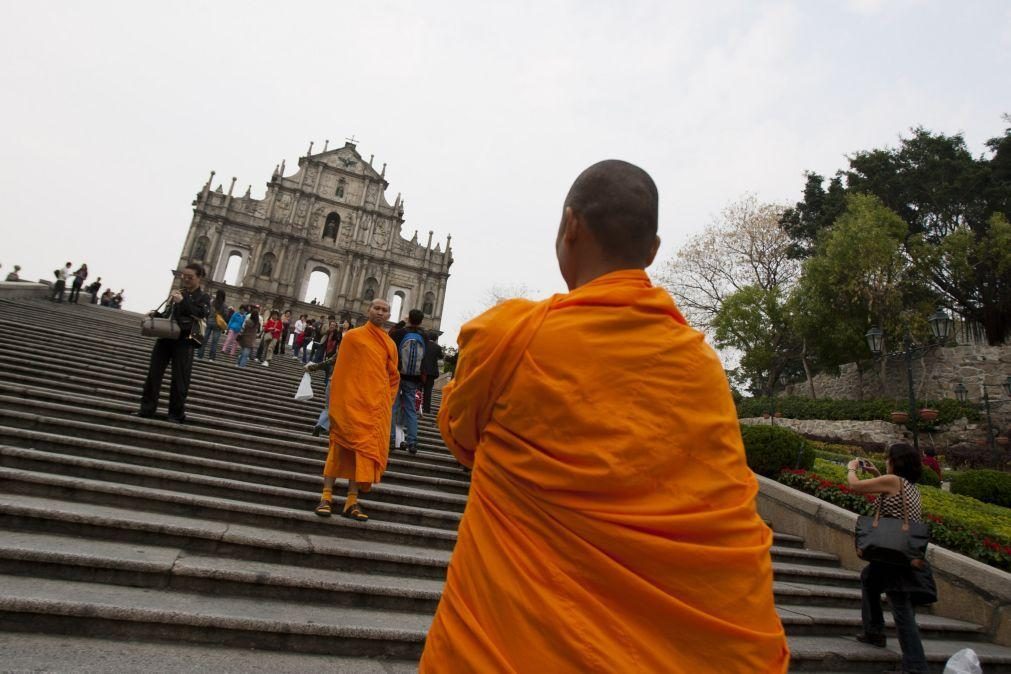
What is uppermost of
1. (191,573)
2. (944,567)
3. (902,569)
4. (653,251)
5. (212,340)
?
(653,251)

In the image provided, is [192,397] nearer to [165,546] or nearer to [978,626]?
[165,546]

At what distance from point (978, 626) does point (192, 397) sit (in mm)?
9789

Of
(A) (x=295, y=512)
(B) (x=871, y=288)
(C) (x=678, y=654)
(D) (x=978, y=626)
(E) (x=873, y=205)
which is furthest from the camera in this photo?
(E) (x=873, y=205)

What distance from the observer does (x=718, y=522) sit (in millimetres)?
1155

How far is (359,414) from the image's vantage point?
4801 millimetres

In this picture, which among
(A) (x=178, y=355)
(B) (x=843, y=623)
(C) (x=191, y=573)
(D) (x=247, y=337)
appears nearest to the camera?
(C) (x=191, y=573)

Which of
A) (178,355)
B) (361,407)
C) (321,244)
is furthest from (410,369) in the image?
(321,244)

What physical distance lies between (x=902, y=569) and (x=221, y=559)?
471cm

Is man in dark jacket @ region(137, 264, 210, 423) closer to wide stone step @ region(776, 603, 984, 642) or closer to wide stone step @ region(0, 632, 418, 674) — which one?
wide stone step @ region(0, 632, 418, 674)

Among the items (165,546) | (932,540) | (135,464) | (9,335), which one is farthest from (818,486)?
(9,335)

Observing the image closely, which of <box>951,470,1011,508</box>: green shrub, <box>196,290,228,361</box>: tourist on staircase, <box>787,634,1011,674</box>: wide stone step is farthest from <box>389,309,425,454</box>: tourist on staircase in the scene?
<box>951,470,1011,508</box>: green shrub

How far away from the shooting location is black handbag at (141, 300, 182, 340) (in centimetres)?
610

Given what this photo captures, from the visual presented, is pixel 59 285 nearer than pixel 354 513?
No

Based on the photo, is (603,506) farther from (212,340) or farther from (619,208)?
(212,340)
